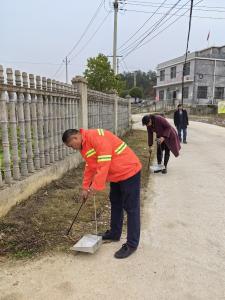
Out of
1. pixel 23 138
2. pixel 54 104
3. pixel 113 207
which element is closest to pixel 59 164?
pixel 54 104

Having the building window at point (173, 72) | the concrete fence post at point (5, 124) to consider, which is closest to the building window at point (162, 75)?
the building window at point (173, 72)

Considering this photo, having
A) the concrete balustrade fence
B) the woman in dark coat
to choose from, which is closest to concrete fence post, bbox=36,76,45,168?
the concrete balustrade fence

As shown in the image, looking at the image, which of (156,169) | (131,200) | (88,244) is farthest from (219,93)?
(88,244)

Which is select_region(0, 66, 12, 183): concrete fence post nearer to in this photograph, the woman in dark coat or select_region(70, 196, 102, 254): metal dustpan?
select_region(70, 196, 102, 254): metal dustpan

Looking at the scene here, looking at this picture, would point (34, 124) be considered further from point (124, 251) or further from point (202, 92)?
point (202, 92)

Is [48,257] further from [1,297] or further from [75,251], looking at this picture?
[1,297]

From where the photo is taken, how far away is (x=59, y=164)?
260 inches

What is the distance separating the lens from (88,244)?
11.9 ft

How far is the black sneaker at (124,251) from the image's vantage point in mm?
3607

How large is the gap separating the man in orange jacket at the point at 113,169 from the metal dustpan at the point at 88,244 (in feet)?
0.83

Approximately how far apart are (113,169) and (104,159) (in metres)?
0.28

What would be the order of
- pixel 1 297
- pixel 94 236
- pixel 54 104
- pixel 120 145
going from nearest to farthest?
pixel 1 297, pixel 120 145, pixel 94 236, pixel 54 104

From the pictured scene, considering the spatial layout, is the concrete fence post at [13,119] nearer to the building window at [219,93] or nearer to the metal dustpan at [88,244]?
the metal dustpan at [88,244]

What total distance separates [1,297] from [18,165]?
2.30 metres
